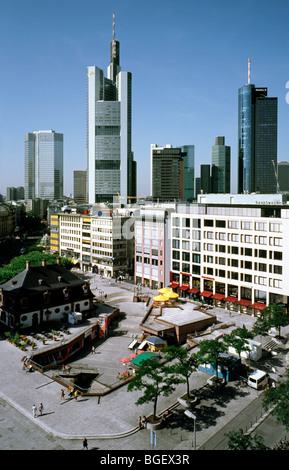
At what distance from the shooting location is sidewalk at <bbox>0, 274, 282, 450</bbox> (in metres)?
34.3

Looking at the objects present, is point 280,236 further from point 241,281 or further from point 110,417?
point 110,417

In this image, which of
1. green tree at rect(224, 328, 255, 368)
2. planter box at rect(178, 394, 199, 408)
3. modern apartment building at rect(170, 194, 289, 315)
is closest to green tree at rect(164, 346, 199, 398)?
planter box at rect(178, 394, 199, 408)

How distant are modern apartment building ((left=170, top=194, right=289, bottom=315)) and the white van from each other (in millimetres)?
26452

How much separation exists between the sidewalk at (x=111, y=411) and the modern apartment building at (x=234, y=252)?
25518mm

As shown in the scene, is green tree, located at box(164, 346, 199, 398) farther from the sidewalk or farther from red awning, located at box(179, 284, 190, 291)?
red awning, located at box(179, 284, 190, 291)

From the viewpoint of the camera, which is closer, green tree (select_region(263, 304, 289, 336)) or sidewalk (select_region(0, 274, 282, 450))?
sidewalk (select_region(0, 274, 282, 450))

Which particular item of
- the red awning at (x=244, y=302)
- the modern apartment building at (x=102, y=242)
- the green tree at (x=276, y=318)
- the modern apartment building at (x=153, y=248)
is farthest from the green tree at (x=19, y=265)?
the green tree at (x=276, y=318)

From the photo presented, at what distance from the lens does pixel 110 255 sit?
387ft

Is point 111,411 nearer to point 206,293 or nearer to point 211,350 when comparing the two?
point 211,350

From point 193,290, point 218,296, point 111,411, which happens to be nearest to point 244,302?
point 218,296

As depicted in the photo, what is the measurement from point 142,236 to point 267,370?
56.9 metres

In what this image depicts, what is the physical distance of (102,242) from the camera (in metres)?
122

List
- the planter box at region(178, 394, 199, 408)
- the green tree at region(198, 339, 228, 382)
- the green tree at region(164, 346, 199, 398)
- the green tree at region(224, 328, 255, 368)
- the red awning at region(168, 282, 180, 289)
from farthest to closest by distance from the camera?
the red awning at region(168, 282, 180, 289) < the green tree at region(224, 328, 255, 368) < the green tree at region(198, 339, 228, 382) < the planter box at region(178, 394, 199, 408) < the green tree at region(164, 346, 199, 398)

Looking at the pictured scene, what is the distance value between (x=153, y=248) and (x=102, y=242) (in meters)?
29.2
